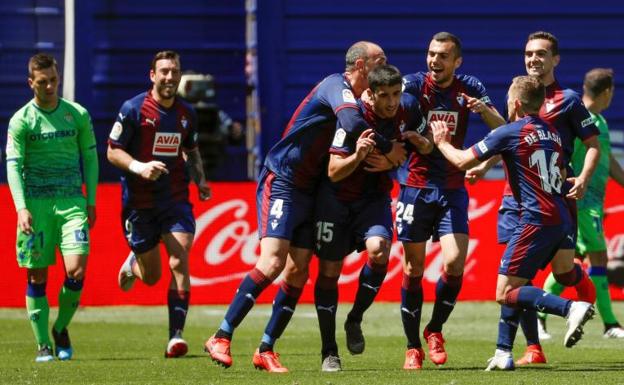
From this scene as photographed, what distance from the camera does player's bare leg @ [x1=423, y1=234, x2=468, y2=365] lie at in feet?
34.8

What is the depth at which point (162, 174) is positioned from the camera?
1205 centimetres

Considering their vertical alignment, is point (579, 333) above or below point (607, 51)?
below

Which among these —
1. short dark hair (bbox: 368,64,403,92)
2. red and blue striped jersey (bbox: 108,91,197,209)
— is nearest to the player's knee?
short dark hair (bbox: 368,64,403,92)

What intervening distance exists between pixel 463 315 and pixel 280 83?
18.6 feet

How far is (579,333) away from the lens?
922 cm

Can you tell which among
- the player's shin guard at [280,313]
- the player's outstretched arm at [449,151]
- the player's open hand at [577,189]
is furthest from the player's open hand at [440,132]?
the player's shin guard at [280,313]

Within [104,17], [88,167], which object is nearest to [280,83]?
[104,17]

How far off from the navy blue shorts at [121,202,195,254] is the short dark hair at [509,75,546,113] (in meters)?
3.48

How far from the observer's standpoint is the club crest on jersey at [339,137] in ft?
32.1

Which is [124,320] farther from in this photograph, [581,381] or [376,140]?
[581,381]

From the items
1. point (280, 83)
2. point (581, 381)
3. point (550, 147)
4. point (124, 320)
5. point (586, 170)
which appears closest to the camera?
point (581, 381)

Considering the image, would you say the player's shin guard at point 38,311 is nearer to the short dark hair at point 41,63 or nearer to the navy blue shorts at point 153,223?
the navy blue shorts at point 153,223

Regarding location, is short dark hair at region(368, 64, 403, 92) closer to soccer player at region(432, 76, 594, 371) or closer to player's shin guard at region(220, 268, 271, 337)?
soccer player at region(432, 76, 594, 371)

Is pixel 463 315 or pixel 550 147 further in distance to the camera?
pixel 463 315
